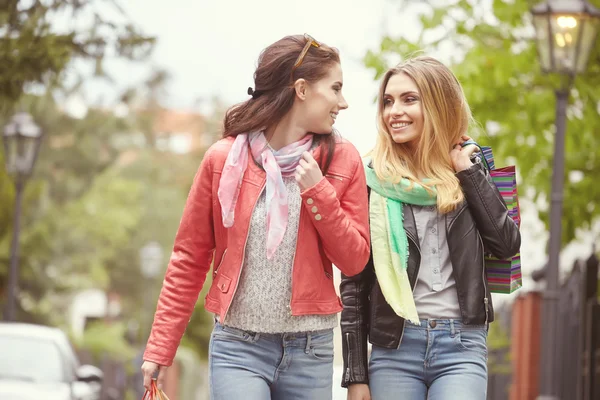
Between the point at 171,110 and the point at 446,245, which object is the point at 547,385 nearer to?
the point at 446,245

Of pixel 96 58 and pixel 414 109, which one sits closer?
pixel 414 109

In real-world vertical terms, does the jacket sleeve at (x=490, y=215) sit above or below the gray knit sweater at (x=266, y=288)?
above

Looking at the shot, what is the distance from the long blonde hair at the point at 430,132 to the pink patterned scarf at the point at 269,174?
52 cm

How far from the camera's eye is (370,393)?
4.30m

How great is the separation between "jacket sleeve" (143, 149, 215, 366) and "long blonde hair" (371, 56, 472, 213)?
0.75m

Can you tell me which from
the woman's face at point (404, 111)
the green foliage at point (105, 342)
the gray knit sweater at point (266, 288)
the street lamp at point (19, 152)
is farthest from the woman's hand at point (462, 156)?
the green foliage at point (105, 342)

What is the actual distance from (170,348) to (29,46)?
15.4 feet

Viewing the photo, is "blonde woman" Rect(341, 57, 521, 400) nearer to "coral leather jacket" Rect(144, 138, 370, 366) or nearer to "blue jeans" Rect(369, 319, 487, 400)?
"blue jeans" Rect(369, 319, 487, 400)

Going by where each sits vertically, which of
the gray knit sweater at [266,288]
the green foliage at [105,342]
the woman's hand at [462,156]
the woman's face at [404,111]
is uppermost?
the green foliage at [105,342]

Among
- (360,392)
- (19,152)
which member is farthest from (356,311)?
(19,152)

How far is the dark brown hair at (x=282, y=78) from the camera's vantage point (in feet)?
13.3

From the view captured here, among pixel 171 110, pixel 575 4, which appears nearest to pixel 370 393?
pixel 575 4

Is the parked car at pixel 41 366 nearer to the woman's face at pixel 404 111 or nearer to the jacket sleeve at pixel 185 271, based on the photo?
the jacket sleeve at pixel 185 271

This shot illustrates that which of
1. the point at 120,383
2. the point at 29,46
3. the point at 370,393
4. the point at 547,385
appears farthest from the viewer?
the point at 120,383
